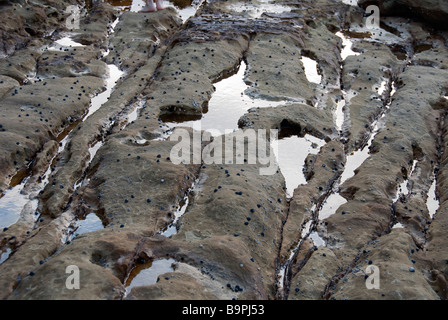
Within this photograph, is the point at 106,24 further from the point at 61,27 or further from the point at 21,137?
the point at 21,137

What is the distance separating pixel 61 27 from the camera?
20500 mm

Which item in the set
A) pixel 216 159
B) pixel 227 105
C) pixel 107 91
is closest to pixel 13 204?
pixel 216 159

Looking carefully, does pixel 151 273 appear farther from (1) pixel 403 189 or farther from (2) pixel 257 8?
(2) pixel 257 8

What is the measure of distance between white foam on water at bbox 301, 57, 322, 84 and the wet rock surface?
0.08 meters

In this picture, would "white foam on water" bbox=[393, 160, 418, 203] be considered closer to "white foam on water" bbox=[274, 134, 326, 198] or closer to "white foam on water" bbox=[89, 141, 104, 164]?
"white foam on water" bbox=[274, 134, 326, 198]

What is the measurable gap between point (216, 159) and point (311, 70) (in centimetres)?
721

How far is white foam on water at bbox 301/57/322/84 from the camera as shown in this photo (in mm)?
17734

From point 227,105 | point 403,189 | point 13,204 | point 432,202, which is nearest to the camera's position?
point 13,204

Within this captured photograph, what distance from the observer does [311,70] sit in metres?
18.4

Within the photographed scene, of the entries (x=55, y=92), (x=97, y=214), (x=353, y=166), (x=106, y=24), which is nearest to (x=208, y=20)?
(x=106, y=24)

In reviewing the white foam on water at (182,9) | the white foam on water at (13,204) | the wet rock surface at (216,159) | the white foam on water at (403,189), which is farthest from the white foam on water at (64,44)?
the white foam on water at (403,189)

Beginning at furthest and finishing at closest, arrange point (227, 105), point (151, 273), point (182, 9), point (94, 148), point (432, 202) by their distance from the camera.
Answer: point (182, 9), point (227, 105), point (94, 148), point (432, 202), point (151, 273)

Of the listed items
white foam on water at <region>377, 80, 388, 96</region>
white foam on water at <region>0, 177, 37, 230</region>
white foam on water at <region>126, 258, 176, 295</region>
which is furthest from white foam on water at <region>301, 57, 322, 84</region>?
white foam on water at <region>0, 177, 37, 230</region>

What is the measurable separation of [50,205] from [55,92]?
5.37 meters
